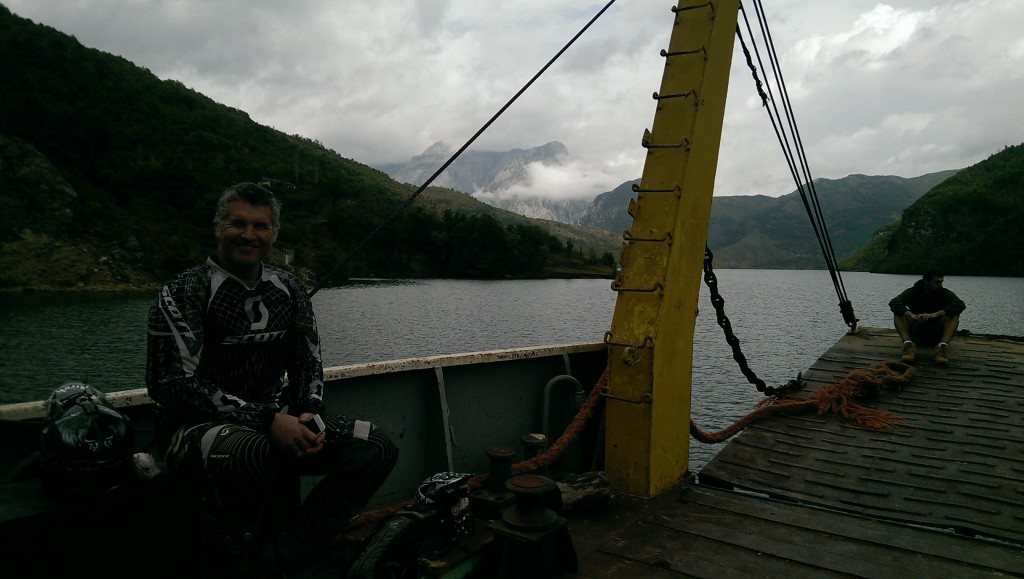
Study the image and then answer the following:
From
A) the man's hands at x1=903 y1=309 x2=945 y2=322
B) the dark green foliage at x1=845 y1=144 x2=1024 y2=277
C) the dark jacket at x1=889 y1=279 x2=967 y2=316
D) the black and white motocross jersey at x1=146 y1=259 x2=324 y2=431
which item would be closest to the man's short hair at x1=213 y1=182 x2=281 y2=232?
the black and white motocross jersey at x1=146 y1=259 x2=324 y2=431

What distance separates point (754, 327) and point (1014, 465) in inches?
1173

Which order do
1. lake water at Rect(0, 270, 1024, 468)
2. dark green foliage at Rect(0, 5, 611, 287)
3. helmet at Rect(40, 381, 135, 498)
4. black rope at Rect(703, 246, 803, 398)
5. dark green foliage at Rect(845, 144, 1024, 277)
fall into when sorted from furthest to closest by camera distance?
dark green foliage at Rect(845, 144, 1024, 277)
dark green foliage at Rect(0, 5, 611, 287)
lake water at Rect(0, 270, 1024, 468)
black rope at Rect(703, 246, 803, 398)
helmet at Rect(40, 381, 135, 498)

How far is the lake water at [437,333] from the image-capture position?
1684cm

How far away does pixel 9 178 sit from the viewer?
1906 inches

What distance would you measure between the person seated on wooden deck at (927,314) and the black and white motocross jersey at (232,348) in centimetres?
910

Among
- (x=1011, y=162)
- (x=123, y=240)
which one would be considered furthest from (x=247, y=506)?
(x=1011, y=162)

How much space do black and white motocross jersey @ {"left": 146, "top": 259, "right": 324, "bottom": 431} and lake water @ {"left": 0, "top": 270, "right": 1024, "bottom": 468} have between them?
337 inches

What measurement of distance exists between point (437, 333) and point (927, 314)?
2341 cm

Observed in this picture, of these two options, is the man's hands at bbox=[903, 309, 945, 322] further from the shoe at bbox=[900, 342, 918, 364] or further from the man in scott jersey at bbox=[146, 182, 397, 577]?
the man in scott jersey at bbox=[146, 182, 397, 577]

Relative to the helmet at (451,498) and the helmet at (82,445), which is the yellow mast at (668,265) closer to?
the helmet at (451,498)

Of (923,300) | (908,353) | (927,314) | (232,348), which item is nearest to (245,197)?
(232,348)

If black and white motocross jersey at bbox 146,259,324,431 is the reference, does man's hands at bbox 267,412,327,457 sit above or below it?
below

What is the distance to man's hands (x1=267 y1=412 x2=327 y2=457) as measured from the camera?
2.05 m

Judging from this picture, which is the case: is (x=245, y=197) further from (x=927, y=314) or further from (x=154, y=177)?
(x=154, y=177)
